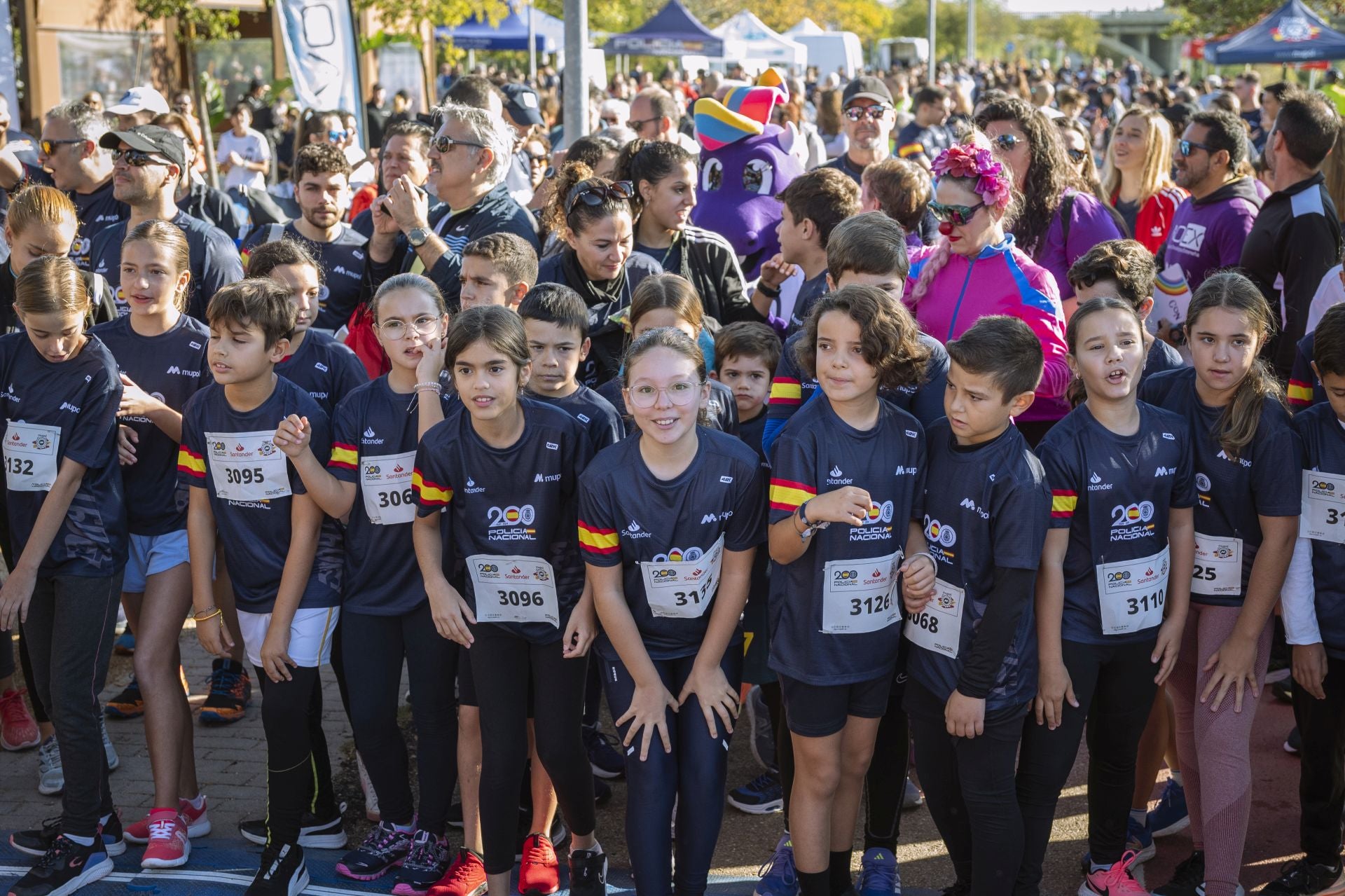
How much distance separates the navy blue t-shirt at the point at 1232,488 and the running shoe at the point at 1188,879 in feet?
2.55

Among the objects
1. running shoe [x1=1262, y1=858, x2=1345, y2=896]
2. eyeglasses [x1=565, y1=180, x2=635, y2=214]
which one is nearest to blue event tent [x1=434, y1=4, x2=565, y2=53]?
eyeglasses [x1=565, y1=180, x2=635, y2=214]

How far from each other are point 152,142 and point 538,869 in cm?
335

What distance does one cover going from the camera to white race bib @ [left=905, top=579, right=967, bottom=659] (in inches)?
129

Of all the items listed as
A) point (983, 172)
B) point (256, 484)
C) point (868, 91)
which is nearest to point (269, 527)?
point (256, 484)

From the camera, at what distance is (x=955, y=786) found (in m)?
3.48

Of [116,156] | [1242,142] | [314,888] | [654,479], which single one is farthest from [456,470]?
[1242,142]

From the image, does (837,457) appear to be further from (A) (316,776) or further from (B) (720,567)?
(A) (316,776)

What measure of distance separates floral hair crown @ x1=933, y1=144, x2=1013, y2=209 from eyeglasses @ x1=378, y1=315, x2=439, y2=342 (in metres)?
1.69

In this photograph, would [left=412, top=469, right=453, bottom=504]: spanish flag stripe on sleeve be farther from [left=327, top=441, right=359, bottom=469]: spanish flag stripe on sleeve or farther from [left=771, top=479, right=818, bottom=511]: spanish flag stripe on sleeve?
[left=771, top=479, right=818, bottom=511]: spanish flag stripe on sleeve

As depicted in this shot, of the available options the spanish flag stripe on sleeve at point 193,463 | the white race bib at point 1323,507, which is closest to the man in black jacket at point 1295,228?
the white race bib at point 1323,507

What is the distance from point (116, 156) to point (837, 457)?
3587 mm

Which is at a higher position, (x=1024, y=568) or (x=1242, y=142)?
(x=1242, y=142)

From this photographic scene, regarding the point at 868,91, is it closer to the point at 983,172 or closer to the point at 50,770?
the point at 983,172

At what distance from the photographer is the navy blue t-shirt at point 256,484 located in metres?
3.77
